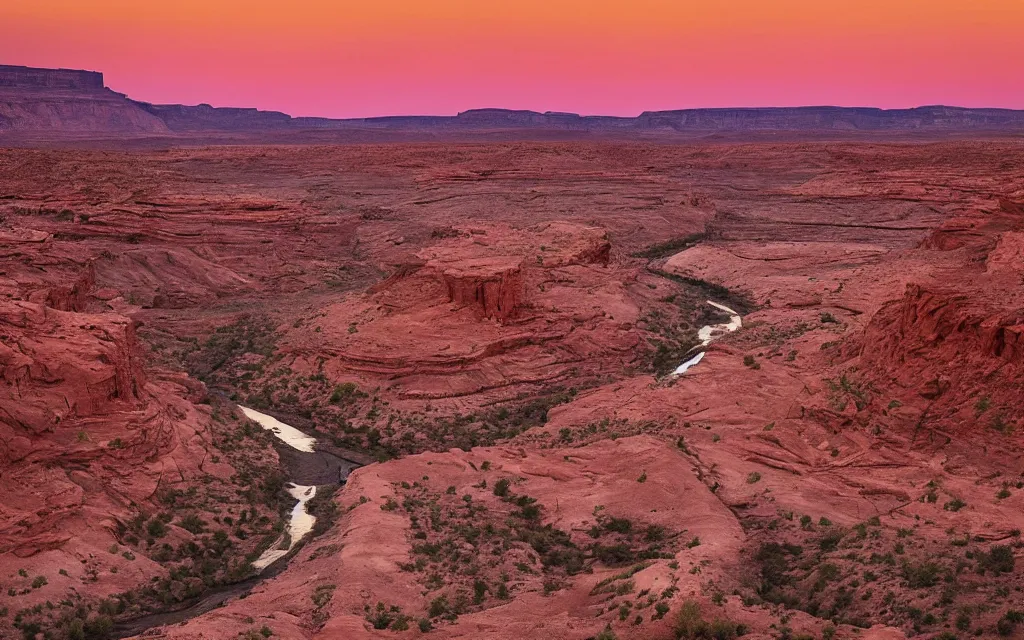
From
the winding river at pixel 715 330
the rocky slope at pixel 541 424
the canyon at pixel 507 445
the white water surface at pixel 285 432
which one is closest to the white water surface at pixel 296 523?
the canyon at pixel 507 445

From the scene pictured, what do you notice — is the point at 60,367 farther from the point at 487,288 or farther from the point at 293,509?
the point at 487,288

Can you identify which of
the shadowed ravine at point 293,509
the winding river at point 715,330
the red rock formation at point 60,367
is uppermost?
the red rock formation at point 60,367

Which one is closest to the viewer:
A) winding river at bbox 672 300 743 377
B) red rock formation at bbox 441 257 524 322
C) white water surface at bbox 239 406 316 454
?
white water surface at bbox 239 406 316 454

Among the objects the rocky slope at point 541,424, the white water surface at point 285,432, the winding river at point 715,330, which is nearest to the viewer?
the rocky slope at point 541,424

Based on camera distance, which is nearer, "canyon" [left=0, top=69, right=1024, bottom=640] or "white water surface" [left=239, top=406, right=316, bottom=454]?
"canyon" [left=0, top=69, right=1024, bottom=640]

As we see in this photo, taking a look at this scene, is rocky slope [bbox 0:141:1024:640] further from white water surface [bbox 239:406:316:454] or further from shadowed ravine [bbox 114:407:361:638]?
shadowed ravine [bbox 114:407:361:638]

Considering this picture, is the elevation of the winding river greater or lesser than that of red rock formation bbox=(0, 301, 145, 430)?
lesser

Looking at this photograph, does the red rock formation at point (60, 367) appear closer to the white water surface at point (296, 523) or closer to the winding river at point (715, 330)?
the white water surface at point (296, 523)

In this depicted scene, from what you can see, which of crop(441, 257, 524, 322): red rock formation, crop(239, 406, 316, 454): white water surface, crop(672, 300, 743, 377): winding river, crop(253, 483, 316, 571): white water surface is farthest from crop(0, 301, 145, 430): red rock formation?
crop(672, 300, 743, 377): winding river
